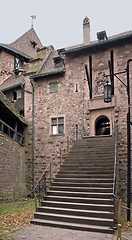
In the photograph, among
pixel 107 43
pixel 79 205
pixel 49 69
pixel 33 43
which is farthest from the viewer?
pixel 33 43

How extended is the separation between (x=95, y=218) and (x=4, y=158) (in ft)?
23.9

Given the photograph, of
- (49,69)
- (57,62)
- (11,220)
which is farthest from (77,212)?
(57,62)

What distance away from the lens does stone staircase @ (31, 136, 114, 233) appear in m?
6.90

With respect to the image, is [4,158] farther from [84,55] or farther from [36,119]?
[84,55]

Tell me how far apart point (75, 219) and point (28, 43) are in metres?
21.5

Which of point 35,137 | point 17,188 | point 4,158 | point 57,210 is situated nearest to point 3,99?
point 4,158

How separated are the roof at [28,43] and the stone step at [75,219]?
18.5 meters

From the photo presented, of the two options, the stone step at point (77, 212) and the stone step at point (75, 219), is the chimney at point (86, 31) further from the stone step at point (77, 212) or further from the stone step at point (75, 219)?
the stone step at point (75, 219)

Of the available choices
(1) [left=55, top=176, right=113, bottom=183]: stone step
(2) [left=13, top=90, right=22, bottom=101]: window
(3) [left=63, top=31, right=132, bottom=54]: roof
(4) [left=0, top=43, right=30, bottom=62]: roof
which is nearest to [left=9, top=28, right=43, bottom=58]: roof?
(4) [left=0, top=43, right=30, bottom=62]: roof

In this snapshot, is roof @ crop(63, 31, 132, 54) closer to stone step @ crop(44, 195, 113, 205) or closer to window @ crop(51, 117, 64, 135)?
window @ crop(51, 117, 64, 135)

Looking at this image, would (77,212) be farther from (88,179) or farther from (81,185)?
(88,179)

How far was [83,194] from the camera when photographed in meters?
8.14

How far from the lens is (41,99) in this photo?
16188 mm

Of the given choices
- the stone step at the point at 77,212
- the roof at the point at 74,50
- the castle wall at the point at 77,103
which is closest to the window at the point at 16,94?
the castle wall at the point at 77,103
